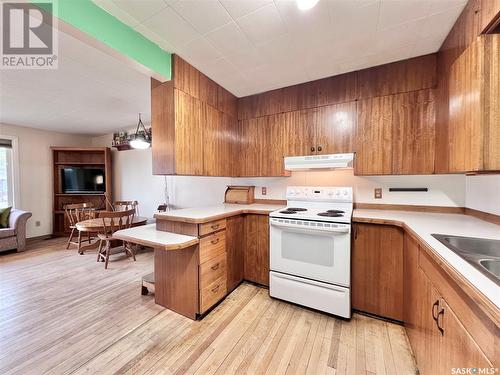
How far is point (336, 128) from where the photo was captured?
7.61ft

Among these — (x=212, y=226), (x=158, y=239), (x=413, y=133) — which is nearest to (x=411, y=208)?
(x=413, y=133)

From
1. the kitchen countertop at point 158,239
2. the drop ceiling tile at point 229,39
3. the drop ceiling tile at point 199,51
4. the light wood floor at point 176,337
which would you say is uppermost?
the drop ceiling tile at point 199,51

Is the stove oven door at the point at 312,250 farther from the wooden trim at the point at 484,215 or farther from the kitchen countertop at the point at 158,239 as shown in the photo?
the wooden trim at the point at 484,215

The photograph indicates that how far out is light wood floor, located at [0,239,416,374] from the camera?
1.43 m

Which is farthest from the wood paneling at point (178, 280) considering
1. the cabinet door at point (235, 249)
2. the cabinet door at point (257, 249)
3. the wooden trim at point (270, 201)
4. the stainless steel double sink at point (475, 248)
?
the stainless steel double sink at point (475, 248)

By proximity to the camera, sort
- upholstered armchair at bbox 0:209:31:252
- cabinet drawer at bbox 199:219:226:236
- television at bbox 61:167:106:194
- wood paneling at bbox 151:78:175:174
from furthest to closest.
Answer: television at bbox 61:167:106:194, upholstered armchair at bbox 0:209:31:252, wood paneling at bbox 151:78:175:174, cabinet drawer at bbox 199:219:226:236

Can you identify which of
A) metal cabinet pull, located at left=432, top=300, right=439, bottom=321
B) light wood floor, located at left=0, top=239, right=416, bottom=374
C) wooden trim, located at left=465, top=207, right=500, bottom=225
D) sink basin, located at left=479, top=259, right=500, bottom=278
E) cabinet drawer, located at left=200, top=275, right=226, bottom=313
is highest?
wooden trim, located at left=465, top=207, right=500, bottom=225

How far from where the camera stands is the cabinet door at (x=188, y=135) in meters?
2.06

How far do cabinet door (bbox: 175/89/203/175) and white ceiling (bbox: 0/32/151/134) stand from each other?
79cm

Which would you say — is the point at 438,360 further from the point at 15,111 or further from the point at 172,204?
the point at 15,111

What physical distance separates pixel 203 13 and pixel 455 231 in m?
2.31

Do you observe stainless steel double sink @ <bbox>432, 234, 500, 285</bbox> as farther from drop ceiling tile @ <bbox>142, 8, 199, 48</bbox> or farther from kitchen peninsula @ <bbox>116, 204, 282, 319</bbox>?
drop ceiling tile @ <bbox>142, 8, 199, 48</bbox>

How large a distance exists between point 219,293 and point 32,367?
1.40 metres

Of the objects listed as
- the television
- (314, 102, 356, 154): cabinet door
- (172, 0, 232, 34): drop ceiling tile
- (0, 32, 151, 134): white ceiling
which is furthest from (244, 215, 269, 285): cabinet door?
the television
